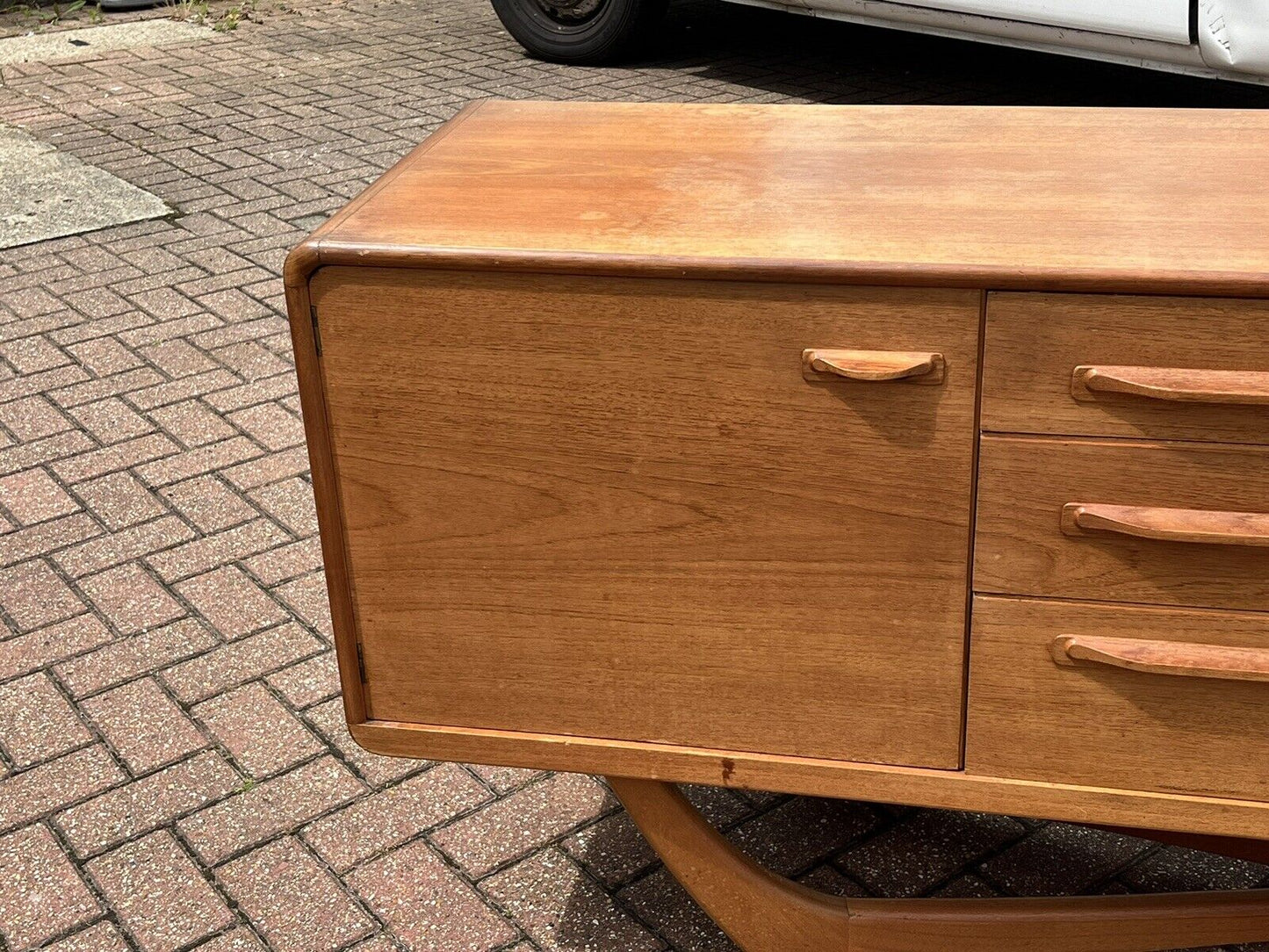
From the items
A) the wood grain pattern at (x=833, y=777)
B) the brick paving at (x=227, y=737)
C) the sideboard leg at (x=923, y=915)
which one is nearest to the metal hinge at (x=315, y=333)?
the wood grain pattern at (x=833, y=777)

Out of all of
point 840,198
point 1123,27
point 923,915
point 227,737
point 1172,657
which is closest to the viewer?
point 1172,657

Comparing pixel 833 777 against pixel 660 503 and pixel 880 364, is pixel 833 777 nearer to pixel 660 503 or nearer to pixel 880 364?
pixel 660 503

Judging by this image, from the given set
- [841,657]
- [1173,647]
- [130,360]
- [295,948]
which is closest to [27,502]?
[130,360]

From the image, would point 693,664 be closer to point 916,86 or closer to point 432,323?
point 432,323

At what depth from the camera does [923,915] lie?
1737 millimetres

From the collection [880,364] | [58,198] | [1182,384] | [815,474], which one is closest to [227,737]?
[815,474]

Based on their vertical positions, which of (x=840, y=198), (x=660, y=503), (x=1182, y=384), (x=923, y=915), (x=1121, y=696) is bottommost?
(x=923, y=915)

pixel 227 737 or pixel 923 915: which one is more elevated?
pixel 923 915

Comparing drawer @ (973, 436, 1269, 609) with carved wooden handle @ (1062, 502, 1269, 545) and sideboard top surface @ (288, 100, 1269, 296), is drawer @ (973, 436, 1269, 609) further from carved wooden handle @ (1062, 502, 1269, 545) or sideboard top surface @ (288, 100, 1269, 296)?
sideboard top surface @ (288, 100, 1269, 296)

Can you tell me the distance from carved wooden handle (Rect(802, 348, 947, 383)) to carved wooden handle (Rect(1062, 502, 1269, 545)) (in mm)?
202

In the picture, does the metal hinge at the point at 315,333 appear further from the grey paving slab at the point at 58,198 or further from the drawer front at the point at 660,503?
the grey paving slab at the point at 58,198

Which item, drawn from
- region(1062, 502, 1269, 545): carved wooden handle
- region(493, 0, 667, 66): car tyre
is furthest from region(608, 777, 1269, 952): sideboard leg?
region(493, 0, 667, 66): car tyre

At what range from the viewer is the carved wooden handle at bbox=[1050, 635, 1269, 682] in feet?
4.71

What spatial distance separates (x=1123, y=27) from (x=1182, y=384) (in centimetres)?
330
